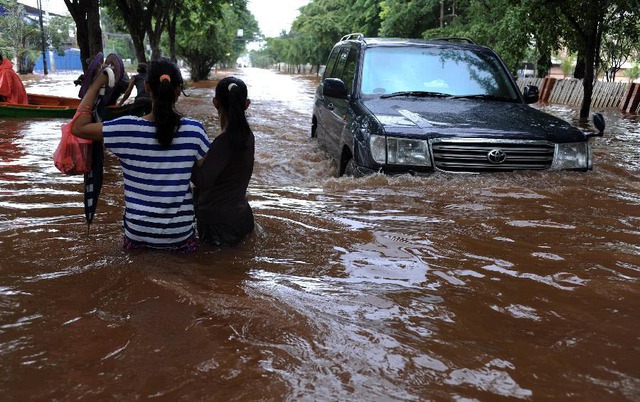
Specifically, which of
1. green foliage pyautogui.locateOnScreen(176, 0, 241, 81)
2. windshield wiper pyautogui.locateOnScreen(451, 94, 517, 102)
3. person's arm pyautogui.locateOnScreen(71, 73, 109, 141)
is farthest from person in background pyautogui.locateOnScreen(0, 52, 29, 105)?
green foliage pyautogui.locateOnScreen(176, 0, 241, 81)

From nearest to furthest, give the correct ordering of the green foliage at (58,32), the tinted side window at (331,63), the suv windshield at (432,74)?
the suv windshield at (432,74) → the tinted side window at (331,63) → the green foliage at (58,32)

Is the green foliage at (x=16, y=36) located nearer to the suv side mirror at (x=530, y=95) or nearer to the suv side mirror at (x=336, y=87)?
the suv side mirror at (x=336, y=87)

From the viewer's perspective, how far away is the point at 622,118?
53.4 feet

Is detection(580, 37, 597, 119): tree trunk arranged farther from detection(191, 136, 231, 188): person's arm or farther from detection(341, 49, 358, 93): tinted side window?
detection(191, 136, 231, 188): person's arm

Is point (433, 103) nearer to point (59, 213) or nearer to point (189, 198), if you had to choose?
point (189, 198)

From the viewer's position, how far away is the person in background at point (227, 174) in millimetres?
3344

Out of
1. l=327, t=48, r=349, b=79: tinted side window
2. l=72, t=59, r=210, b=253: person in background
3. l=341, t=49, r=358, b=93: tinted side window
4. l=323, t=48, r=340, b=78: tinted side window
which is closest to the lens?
l=72, t=59, r=210, b=253: person in background

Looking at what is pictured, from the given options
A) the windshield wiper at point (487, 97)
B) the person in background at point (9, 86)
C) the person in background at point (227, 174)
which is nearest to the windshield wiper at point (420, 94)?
the windshield wiper at point (487, 97)

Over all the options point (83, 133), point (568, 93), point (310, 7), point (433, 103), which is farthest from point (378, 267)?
point (310, 7)

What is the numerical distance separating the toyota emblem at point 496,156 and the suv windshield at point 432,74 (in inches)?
49.8

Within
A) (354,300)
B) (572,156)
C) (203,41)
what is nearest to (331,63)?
(572,156)

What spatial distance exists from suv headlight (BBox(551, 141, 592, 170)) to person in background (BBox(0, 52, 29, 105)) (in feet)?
39.0

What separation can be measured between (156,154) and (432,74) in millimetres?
3870

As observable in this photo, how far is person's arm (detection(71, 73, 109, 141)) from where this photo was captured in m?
3.20
